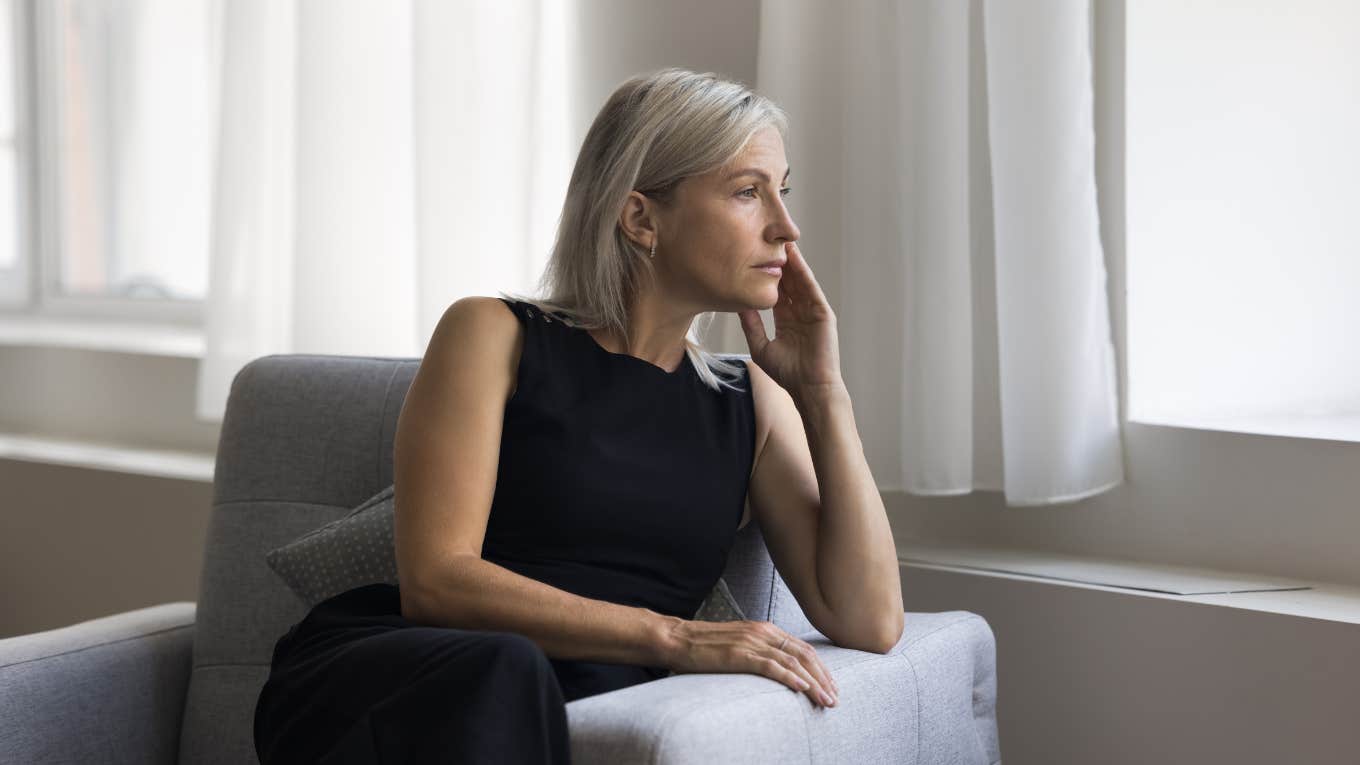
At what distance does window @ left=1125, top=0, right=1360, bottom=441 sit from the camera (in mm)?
2143

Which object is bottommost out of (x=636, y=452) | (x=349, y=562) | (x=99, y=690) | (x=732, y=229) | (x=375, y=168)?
(x=99, y=690)

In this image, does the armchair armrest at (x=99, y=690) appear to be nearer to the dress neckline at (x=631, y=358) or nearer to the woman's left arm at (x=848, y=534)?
the dress neckline at (x=631, y=358)

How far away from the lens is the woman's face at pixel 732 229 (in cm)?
170

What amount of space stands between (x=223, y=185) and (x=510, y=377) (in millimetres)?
1381

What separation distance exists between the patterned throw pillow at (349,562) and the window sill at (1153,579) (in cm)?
50

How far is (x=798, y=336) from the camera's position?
6.12 feet

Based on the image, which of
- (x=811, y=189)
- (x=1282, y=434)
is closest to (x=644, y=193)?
(x=811, y=189)

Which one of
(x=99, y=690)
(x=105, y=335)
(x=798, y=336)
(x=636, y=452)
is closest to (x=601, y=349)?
(x=636, y=452)

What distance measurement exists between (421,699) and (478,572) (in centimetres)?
23

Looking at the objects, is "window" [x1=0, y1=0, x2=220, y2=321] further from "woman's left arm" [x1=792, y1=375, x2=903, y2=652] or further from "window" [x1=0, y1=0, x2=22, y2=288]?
"woman's left arm" [x1=792, y1=375, x2=903, y2=652]

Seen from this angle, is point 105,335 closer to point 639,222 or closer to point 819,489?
point 639,222

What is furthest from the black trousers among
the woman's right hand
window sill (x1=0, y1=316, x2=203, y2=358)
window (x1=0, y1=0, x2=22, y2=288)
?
window (x1=0, y1=0, x2=22, y2=288)

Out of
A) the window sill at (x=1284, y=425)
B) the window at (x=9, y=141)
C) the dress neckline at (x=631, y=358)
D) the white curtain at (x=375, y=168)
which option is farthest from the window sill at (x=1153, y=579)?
the window at (x=9, y=141)

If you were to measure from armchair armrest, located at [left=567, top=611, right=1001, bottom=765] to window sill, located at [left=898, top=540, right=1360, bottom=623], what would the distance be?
308 millimetres
